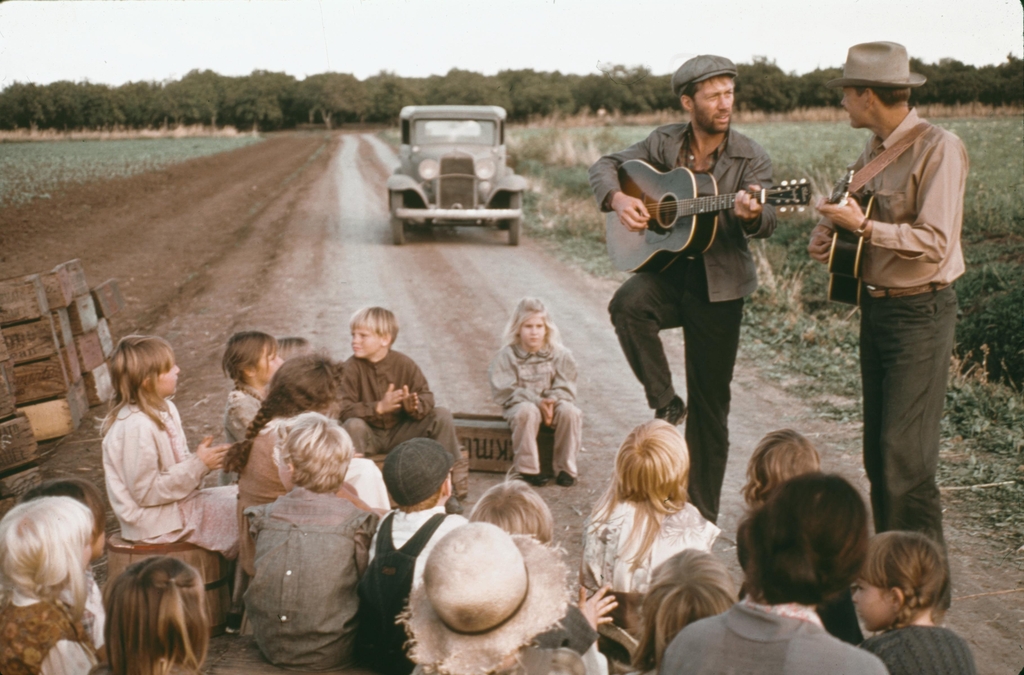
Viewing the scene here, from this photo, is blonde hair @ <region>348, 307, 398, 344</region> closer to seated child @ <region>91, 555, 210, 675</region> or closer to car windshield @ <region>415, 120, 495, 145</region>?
seated child @ <region>91, 555, 210, 675</region>

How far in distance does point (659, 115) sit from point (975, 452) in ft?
98.9

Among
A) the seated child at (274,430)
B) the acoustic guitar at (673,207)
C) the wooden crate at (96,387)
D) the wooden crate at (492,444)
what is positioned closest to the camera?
the seated child at (274,430)

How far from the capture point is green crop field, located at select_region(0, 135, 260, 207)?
1848cm

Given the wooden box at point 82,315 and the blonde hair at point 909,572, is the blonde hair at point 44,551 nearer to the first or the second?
the blonde hair at point 909,572

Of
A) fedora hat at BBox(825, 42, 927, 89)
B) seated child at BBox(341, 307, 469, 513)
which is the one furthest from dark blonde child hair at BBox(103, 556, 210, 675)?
fedora hat at BBox(825, 42, 927, 89)

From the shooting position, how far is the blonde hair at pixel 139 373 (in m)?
3.85

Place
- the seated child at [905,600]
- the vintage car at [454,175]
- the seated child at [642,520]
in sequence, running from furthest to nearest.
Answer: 1. the vintage car at [454,175]
2. the seated child at [642,520]
3. the seated child at [905,600]

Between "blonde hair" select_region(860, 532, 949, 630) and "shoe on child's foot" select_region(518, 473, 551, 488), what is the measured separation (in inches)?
120

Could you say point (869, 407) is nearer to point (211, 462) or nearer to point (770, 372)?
point (211, 462)

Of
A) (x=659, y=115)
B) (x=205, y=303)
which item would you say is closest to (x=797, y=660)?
(x=205, y=303)

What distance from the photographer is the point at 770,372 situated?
8055mm

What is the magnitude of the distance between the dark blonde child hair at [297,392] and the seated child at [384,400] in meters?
1.02

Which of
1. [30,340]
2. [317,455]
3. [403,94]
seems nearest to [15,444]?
[30,340]

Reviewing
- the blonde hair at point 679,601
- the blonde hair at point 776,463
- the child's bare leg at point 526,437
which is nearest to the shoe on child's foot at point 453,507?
the child's bare leg at point 526,437
